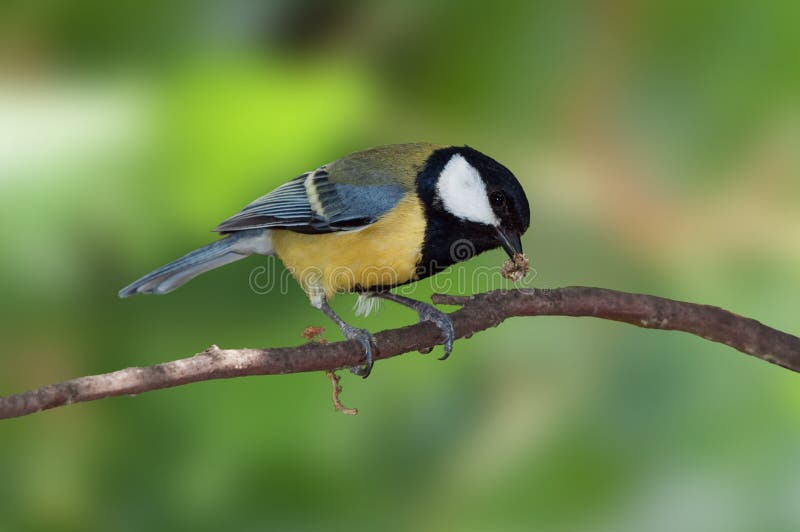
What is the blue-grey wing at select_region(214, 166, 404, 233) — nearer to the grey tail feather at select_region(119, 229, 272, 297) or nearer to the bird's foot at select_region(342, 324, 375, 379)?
the grey tail feather at select_region(119, 229, 272, 297)

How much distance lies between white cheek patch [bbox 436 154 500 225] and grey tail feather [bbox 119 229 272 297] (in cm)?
45

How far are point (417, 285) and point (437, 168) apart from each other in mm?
333

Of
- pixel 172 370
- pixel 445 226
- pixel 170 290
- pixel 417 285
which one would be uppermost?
pixel 445 226

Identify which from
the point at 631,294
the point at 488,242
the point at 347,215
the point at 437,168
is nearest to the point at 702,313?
the point at 631,294

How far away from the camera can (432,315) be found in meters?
1.73

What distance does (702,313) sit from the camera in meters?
1.57

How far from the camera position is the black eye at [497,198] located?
1693 millimetres

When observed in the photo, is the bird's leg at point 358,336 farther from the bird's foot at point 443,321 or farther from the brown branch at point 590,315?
the bird's foot at point 443,321

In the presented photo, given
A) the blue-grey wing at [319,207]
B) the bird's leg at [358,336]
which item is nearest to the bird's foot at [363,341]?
the bird's leg at [358,336]

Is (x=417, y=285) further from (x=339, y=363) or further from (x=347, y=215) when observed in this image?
(x=339, y=363)

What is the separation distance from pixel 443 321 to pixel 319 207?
1.22 ft

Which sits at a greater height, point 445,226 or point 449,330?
point 445,226

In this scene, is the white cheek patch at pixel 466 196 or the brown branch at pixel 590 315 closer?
the brown branch at pixel 590 315

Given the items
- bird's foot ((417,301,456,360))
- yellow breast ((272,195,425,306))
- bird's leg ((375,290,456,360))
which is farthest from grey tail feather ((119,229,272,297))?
bird's foot ((417,301,456,360))
